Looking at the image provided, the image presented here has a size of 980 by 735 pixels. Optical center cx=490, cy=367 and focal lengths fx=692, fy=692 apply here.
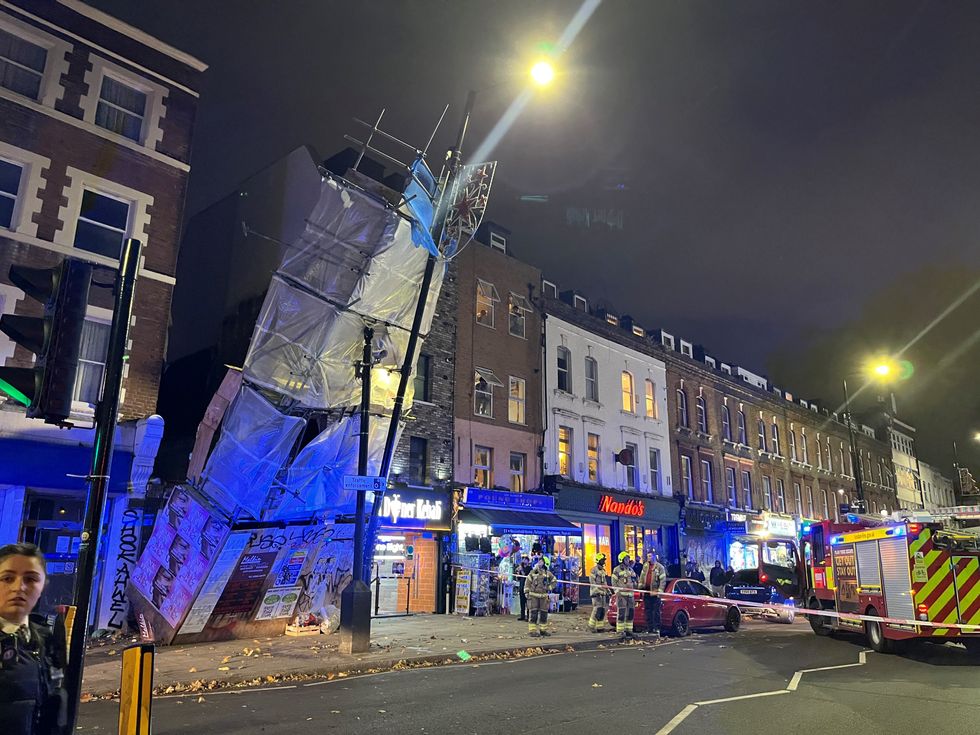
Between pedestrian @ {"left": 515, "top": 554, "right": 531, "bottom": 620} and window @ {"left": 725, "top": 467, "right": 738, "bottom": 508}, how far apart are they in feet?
57.8

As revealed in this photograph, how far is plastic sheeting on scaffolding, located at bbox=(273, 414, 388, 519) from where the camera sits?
1633 cm

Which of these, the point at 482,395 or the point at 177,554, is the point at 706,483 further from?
the point at 177,554

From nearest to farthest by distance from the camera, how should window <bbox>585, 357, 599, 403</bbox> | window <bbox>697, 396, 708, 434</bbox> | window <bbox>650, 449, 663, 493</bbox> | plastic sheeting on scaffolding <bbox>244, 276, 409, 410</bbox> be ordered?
plastic sheeting on scaffolding <bbox>244, 276, 409, 410</bbox> < window <bbox>585, 357, 599, 403</bbox> < window <bbox>650, 449, 663, 493</bbox> < window <bbox>697, 396, 708, 434</bbox>

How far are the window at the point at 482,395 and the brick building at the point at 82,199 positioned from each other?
10541mm

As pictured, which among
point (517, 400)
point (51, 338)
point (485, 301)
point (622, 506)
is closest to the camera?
point (51, 338)

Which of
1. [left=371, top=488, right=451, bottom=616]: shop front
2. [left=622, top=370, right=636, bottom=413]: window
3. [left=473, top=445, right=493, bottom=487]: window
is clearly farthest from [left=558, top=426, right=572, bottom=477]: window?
[left=371, top=488, right=451, bottom=616]: shop front

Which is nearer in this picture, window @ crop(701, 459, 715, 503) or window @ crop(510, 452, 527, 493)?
window @ crop(510, 452, 527, 493)

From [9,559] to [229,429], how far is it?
40.1 feet

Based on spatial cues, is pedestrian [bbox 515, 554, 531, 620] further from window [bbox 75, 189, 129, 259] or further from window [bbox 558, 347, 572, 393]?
window [bbox 75, 189, 129, 259]

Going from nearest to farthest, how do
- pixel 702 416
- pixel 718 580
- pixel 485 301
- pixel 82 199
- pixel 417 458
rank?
pixel 82 199 → pixel 417 458 → pixel 485 301 → pixel 718 580 → pixel 702 416

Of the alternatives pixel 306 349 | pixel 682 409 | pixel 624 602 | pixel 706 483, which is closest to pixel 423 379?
pixel 306 349

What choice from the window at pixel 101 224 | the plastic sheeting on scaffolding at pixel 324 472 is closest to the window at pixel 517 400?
the plastic sheeting on scaffolding at pixel 324 472

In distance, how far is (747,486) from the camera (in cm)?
3803

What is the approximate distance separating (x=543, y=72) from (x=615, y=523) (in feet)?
71.8
